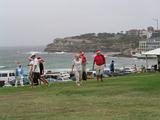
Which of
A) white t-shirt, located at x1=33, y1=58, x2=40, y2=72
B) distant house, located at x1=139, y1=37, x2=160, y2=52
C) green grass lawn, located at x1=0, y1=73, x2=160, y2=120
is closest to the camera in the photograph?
green grass lawn, located at x1=0, y1=73, x2=160, y2=120

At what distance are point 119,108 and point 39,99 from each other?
3493mm

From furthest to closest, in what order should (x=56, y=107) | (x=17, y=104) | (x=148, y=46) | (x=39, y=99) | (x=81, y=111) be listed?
1. (x=148, y=46)
2. (x=39, y=99)
3. (x=17, y=104)
4. (x=56, y=107)
5. (x=81, y=111)

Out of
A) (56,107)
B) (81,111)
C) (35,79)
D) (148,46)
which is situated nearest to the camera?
(81,111)

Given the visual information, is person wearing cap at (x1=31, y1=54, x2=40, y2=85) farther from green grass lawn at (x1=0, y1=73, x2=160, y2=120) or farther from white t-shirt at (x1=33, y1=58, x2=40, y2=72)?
green grass lawn at (x1=0, y1=73, x2=160, y2=120)

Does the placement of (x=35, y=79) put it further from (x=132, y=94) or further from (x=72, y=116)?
(x=72, y=116)

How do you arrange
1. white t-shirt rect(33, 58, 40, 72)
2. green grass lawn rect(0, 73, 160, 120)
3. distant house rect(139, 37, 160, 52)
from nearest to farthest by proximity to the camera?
green grass lawn rect(0, 73, 160, 120) → white t-shirt rect(33, 58, 40, 72) → distant house rect(139, 37, 160, 52)

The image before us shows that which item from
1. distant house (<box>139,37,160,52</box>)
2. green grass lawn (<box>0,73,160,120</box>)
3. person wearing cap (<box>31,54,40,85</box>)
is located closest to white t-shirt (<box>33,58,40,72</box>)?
person wearing cap (<box>31,54,40,85</box>)

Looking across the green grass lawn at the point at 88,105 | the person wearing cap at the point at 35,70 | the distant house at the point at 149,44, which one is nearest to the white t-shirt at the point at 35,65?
the person wearing cap at the point at 35,70

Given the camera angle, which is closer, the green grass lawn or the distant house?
the green grass lawn

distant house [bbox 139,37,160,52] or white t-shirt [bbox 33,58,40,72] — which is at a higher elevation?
distant house [bbox 139,37,160,52]

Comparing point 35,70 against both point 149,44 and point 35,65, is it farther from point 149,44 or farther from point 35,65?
point 149,44

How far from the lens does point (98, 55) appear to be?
73.8 ft

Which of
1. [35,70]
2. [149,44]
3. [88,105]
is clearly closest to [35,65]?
[35,70]

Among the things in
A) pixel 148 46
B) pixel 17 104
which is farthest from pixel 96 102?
pixel 148 46
